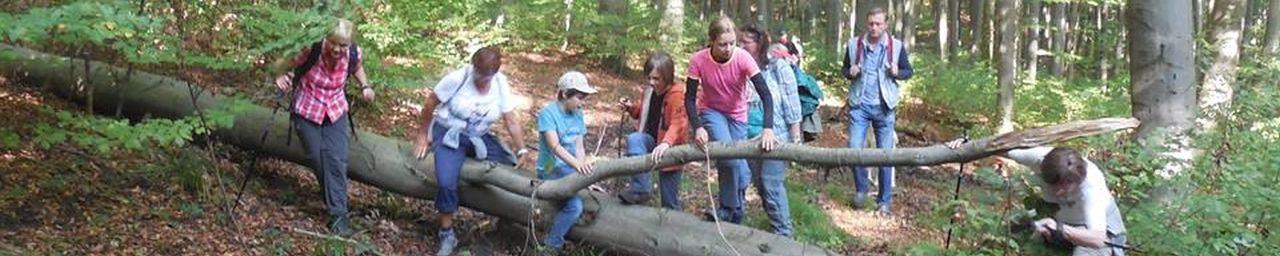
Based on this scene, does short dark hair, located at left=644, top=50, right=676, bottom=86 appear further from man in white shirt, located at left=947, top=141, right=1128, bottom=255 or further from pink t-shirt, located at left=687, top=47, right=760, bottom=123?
man in white shirt, located at left=947, top=141, right=1128, bottom=255

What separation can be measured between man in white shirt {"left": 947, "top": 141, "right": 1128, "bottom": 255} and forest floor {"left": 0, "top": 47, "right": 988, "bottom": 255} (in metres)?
2.01

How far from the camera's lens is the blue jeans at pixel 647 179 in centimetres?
620

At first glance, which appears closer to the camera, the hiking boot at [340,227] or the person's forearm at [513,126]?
the hiking boot at [340,227]

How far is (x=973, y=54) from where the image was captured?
25609mm

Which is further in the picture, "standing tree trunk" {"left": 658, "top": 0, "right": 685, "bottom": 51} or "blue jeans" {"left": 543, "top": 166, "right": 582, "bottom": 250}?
"standing tree trunk" {"left": 658, "top": 0, "right": 685, "bottom": 51}

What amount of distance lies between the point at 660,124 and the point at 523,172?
35.6 inches

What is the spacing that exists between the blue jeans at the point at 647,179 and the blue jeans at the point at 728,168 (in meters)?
A: 0.30

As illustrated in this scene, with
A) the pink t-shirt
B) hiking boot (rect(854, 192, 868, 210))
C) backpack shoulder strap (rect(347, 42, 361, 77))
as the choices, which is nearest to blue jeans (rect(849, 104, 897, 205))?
hiking boot (rect(854, 192, 868, 210))

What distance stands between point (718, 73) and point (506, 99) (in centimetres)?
130

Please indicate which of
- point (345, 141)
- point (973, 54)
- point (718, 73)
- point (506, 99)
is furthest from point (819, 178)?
point (973, 54)

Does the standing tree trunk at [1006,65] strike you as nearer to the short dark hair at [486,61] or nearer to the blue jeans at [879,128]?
the blue jeans at [879,128]

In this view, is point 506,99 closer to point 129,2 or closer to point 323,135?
point 323,135

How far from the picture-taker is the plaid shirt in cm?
574

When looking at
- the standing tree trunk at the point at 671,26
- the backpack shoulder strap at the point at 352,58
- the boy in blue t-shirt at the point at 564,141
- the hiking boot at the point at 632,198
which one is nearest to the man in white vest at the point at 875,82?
the hiking boot at the point at 632,198
